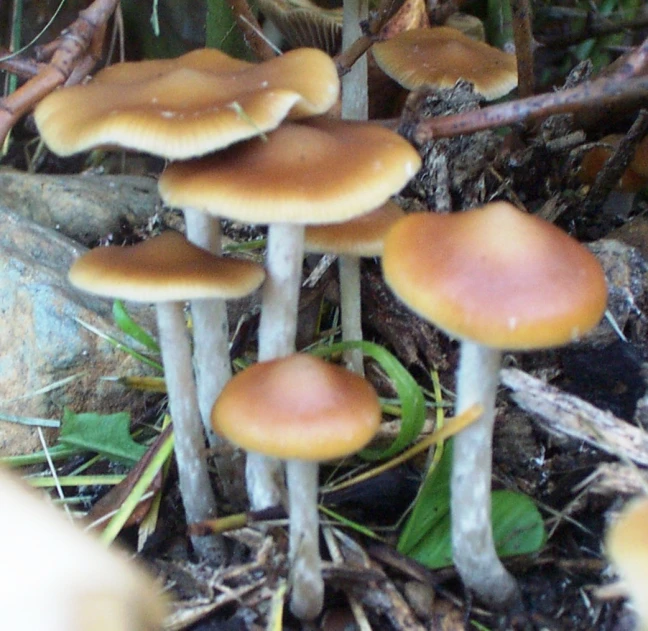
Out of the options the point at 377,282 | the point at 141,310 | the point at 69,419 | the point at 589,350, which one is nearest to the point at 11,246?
the point at 141,310

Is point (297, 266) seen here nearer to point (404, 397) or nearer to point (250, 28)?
point (404, 397)

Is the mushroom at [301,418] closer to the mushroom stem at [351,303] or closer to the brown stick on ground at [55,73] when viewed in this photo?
the mushroom stem at [351,303]

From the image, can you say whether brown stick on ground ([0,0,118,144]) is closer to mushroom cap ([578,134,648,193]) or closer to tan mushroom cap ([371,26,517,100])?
tan mushroom cap ([371,26,517,100])

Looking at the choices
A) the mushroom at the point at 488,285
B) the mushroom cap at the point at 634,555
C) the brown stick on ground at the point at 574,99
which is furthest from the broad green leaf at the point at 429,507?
the brown stick on ground at the point at 574,99

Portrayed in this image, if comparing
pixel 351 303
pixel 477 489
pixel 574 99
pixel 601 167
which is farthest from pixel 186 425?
pixel 601 167

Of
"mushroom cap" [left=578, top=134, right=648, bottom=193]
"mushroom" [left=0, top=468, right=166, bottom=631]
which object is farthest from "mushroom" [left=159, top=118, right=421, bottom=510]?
"mushroom cap" [left=578, top=134, right=648, bottom=193]

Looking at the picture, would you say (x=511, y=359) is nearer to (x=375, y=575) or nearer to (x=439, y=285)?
(x=375, y=575)
